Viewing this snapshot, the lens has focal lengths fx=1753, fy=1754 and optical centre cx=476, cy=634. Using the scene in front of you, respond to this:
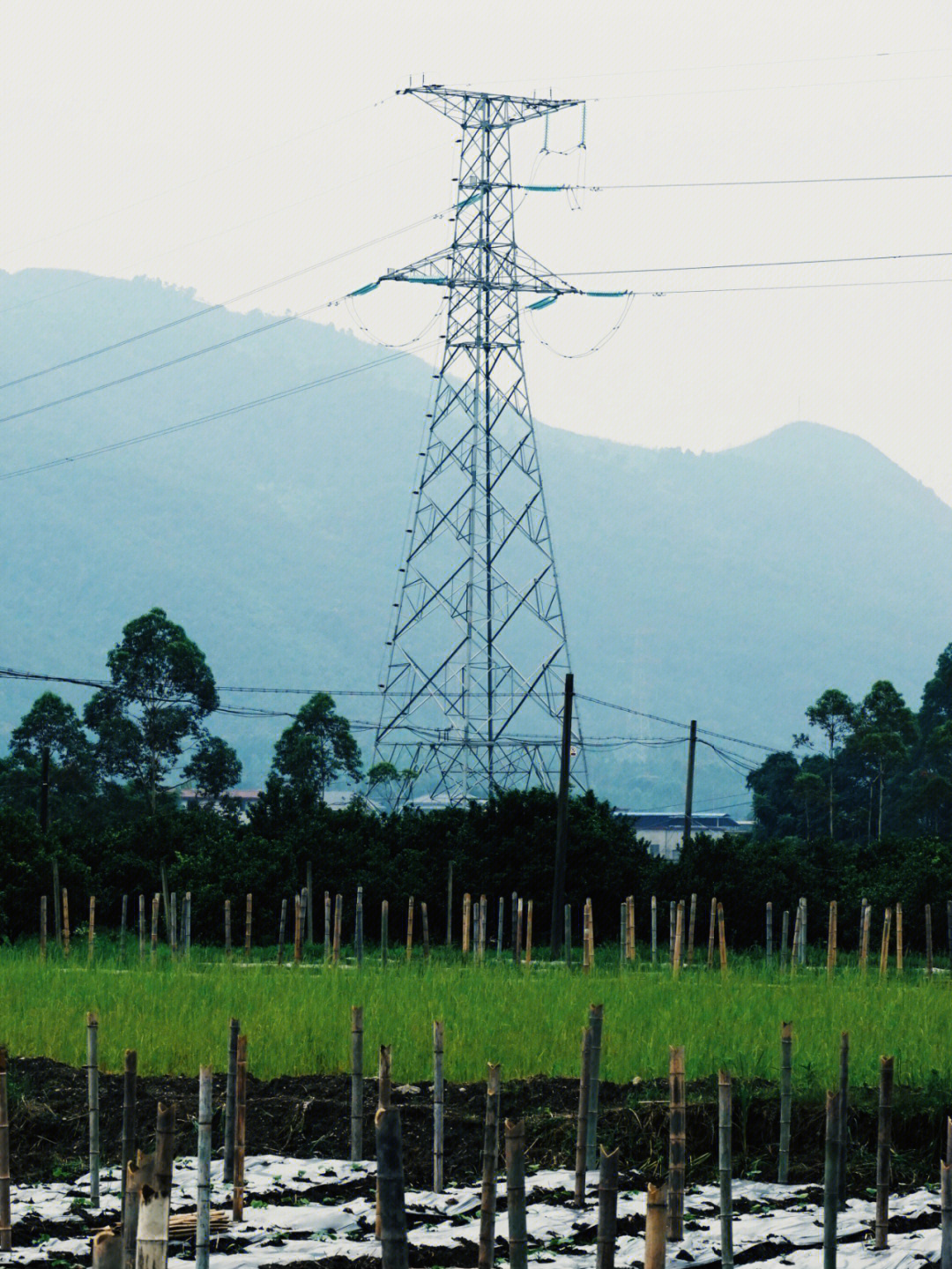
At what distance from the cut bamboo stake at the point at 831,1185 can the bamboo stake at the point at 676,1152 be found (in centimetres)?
80

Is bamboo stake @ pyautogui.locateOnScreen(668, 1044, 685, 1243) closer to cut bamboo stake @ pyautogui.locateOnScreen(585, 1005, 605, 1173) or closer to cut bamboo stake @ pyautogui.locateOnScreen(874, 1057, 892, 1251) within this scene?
cut bamboo stake @ pyautogui.locateOnScreen(585, 1005, 605, 1173)

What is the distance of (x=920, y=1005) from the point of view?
18609 millimetres

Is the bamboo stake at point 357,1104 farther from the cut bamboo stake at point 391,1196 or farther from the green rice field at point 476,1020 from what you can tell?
the cut bamboo stake at point 391,1196

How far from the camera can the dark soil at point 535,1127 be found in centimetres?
1170

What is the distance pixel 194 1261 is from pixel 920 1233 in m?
4.19

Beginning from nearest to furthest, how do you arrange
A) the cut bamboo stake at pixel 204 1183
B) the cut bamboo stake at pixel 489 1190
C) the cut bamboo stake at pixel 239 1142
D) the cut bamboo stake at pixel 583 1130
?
1. the cut bamboo stake at pixel 489 1190
2. the cut bamboo stake at pixel 204 1183
3. the cut bamboo stake at pixel 239 1142
4. the cut bamboo stake at pixel 583 1130

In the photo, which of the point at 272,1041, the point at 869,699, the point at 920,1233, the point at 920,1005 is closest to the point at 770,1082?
the point at 920,1233

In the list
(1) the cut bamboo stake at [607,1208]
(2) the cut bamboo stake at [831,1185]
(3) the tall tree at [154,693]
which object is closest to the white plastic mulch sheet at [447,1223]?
(2) the cut bamboo stake at [831,1185]

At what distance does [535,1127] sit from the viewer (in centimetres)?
1216

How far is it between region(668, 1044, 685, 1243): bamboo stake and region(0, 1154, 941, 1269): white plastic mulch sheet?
0.12 m

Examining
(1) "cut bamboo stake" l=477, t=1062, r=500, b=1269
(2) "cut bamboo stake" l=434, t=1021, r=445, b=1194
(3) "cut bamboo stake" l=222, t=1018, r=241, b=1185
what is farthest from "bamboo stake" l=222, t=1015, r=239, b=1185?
(1) "cut bamboo stake" l=477, t=1062, r=500, b=1269

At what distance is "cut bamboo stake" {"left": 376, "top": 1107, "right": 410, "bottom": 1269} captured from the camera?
6.93 meters

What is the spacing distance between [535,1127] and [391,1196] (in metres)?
5.44

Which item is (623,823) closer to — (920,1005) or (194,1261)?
(920,1005)
